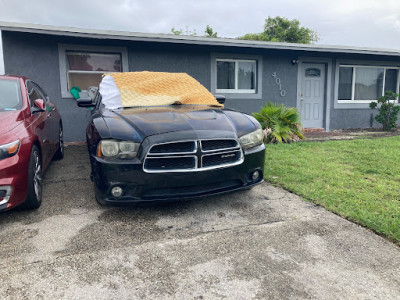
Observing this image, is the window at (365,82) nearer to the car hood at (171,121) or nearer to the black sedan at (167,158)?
the car hood at (171,121)

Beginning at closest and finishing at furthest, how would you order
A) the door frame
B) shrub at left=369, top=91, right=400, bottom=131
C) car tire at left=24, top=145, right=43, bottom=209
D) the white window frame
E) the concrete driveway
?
the concrete driveway
car tire at left=24, top=145, right=43, bottom=209
the white window frame
shrub at left=369, top=91, right=400, bottom=131
the door frame

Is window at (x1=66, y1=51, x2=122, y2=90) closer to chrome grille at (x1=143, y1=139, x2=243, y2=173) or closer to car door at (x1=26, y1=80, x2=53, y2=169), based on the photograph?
car door at (x1=26, y1=80, x2=53, y2=169)

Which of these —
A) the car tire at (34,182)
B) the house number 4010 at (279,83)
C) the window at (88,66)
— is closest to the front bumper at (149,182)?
the car tire at (34,182)

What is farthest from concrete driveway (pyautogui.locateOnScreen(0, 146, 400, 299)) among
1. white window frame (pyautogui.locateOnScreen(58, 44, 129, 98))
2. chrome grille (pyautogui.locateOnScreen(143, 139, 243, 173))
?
white window frame (pyautogui.locateOnScreen(58, 44, 129, 98))

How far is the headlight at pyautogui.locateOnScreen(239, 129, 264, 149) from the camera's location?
3.13 meters

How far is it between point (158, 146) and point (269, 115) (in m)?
5.49

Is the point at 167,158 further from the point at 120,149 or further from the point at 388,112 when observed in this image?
the point at 388,112

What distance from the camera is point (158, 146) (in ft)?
8.93

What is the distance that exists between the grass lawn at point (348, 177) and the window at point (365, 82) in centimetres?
476

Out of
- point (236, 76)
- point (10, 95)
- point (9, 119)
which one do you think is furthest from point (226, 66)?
point (9, 119)

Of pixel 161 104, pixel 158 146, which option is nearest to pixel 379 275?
pixel 158 146

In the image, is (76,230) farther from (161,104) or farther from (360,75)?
(360,75)

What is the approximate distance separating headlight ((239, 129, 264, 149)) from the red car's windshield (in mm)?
2556

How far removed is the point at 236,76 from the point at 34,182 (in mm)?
7621
